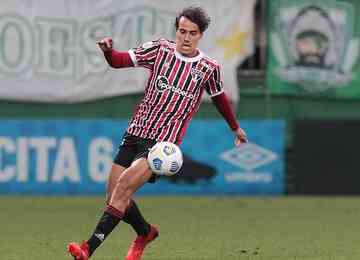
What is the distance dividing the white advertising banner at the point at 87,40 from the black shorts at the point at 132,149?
31.1 feet

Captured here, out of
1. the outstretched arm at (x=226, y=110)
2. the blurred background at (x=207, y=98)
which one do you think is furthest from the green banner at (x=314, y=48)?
the outstretched arm at (x=226, y=110)

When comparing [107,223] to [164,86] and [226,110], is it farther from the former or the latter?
[226,110]

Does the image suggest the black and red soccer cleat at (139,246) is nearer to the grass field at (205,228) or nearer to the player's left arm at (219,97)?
the grass field at (205,228)

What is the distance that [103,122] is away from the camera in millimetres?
18109

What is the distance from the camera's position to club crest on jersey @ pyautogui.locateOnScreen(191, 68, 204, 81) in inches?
352

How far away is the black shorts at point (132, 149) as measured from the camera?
8859 mm

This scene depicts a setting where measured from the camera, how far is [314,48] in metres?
18.9

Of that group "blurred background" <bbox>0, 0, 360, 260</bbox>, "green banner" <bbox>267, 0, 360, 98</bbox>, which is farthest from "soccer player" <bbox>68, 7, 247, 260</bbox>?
"green banner" <bbox>267, 0, 360, 98</bbox>

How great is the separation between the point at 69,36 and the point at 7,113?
1.55 metres

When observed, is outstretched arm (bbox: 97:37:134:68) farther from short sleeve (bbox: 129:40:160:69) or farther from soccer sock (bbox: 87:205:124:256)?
soccer sock (bbox: 87:205:124:256)

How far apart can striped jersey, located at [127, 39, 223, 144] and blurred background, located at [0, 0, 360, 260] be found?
682cm

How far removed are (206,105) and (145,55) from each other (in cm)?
1006

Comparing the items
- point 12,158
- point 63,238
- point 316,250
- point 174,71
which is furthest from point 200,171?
point 174,71

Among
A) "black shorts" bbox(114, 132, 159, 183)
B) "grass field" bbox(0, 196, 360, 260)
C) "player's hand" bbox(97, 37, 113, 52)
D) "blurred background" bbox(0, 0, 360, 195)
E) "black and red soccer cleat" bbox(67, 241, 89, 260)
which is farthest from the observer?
"blurred background" bbox(0, 0, 360, 195)
